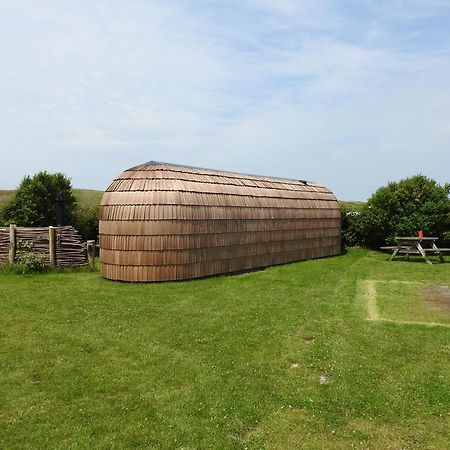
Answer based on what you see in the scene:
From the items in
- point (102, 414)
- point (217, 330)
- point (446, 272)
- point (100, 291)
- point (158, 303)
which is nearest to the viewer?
point (102, 414)

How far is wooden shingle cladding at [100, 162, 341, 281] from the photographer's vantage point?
19422 millimetres

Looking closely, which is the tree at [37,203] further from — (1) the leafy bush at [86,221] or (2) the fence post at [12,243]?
(2) the fence post at [12,243]

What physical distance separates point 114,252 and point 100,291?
2.51m

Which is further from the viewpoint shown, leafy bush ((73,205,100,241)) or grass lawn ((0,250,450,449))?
leafy bush ((73,205,100,241))

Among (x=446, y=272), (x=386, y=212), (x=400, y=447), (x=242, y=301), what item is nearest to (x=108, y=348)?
(x=242, y=301)

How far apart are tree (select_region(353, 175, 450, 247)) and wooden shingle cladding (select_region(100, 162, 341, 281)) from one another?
10.4m

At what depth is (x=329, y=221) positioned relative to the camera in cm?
3198

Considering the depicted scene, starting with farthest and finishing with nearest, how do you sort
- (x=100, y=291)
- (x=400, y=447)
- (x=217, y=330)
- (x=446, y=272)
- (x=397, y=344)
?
(x=446, y=272)
(x=100, y=291)
(x=217, y=330)
(x=397, y=344)
(x=400, y=447)

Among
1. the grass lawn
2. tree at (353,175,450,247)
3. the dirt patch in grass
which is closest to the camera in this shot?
the grass lawn

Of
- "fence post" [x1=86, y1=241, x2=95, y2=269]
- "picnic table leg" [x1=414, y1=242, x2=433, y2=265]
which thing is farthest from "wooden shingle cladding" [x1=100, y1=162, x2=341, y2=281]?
"picnic table leg" [x1=414, y1=242, x2=433, y2=265]

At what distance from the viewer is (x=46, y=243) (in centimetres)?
2197

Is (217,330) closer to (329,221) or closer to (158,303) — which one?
(158,303)

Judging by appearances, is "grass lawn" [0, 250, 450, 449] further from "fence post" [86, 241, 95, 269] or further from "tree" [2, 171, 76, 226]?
"tree" [2, 171, 76, 226]

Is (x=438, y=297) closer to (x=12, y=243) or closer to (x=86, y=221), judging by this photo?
(x=12, y=243)
